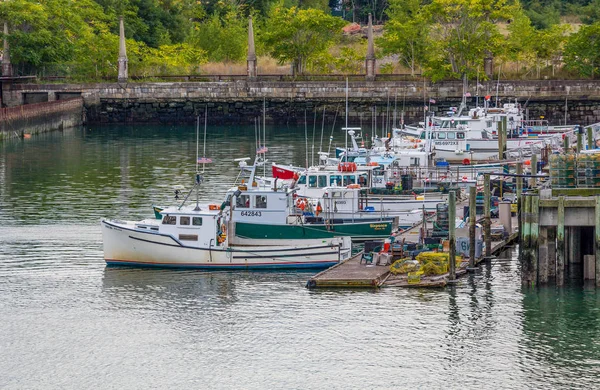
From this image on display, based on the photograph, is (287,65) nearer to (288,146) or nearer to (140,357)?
(288,146)

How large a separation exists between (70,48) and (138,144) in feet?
90.1

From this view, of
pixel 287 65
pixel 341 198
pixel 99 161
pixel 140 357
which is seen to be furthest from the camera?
pixel 287 65

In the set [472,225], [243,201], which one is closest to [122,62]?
[243,201]

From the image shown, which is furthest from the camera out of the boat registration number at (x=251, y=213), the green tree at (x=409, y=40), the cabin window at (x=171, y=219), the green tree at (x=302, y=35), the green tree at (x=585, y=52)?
the green tree at (x=302, y=35)

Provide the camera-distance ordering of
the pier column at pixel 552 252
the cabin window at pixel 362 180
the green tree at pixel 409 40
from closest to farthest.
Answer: the pier column at pixel 552 252, the cabin window at pixel 362 180, the green tree at pixel 409 40

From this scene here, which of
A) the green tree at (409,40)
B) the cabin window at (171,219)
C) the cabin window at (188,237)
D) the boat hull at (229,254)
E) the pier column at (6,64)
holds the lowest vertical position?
the boat hull at (229,254)

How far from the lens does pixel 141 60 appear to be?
13362cm

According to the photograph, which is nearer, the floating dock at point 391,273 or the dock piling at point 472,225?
the floating dock at point 391,273

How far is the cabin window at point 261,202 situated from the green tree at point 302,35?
262ft

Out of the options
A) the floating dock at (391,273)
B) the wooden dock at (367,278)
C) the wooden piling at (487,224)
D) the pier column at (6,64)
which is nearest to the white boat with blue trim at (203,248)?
the floating dock at (391,273)

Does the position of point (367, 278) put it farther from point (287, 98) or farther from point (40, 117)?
point (287, 98)

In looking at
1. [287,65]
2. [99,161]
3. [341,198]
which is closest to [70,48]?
[287,65]

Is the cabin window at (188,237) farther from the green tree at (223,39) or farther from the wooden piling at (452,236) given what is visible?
the green tree at (223,39)

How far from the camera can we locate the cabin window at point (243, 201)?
52.8m
